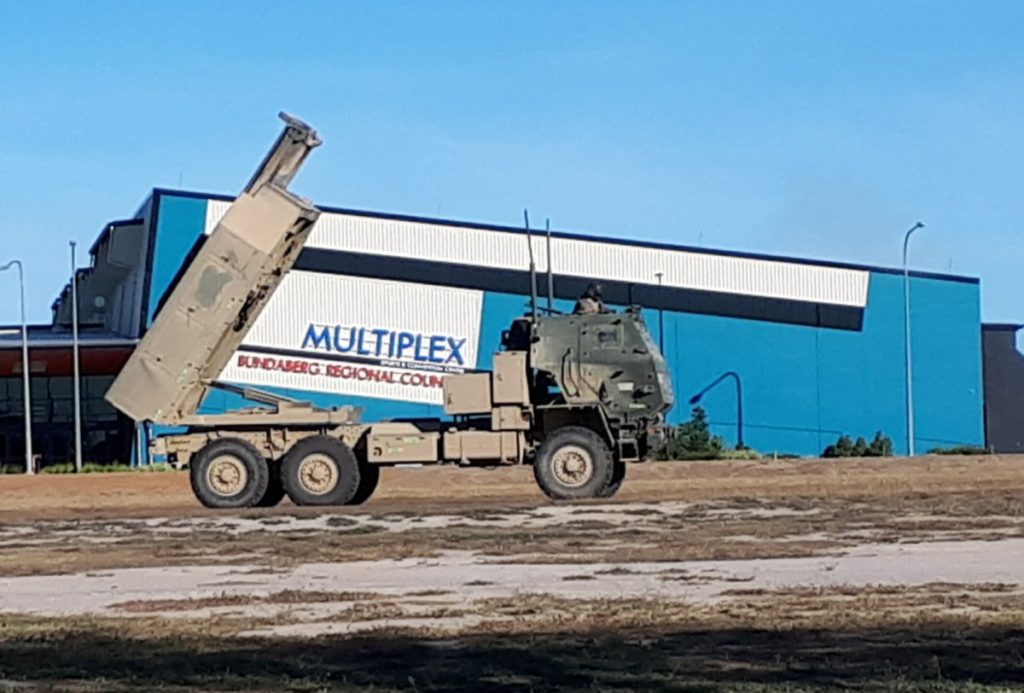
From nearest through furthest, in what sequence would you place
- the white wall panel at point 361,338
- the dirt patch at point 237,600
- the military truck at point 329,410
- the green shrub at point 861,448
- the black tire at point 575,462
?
1. the dirt patch at point 237,600
2. the military truck at point 329,410
3. the black tire at point 575,462
4. the green shrub at point 861,448
5. the white wall panel at point 361,338

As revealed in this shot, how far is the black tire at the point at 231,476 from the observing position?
28.4 metres

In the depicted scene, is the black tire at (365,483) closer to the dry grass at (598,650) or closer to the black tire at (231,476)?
the black tire at (231,476)

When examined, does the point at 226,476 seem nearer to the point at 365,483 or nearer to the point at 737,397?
the point at 365,483

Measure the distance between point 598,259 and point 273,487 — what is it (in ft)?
117

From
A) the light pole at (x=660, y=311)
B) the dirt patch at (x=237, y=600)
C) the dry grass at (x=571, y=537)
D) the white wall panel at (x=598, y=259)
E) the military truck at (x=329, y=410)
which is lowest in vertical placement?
the dry grass at (x=571, y=537)

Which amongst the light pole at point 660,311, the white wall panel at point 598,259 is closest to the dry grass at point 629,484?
the light pole at point 660,311

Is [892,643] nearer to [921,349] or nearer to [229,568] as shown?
[229,568]

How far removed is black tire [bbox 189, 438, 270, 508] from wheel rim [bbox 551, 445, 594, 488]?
4780 millimetres

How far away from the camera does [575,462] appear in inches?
1097

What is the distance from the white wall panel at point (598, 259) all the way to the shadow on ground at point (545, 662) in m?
49.8

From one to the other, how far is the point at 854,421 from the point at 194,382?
40042 mm

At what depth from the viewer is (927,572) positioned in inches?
624

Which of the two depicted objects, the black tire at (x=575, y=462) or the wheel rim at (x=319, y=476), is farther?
the wheel rim at (x=319, y=476)

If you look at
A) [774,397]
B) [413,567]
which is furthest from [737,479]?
[774,397]
